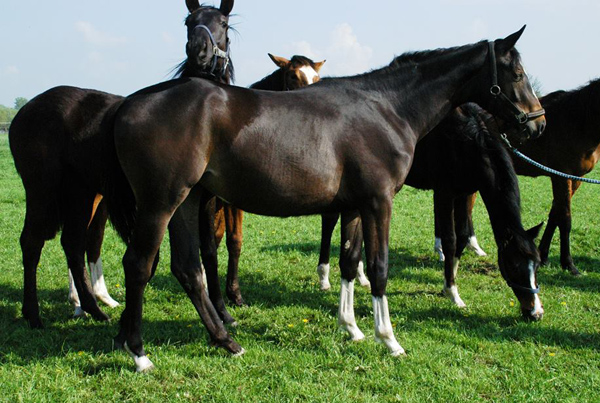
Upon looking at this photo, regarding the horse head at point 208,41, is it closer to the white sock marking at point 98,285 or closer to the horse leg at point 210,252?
the horse leg at point 210,252

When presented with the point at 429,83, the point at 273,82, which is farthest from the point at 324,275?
the point at 429,83

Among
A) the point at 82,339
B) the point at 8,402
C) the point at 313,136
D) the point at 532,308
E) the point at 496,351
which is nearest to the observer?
the point at 8,402

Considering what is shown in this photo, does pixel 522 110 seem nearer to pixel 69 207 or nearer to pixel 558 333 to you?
pixel 558 333

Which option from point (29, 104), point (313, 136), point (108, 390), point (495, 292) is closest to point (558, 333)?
point (495, 292)

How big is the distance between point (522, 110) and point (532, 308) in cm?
182

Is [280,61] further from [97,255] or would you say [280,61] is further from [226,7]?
[97,255]

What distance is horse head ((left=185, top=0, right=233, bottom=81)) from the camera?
462 centimetres

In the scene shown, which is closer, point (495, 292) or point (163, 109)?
point (163, 109)

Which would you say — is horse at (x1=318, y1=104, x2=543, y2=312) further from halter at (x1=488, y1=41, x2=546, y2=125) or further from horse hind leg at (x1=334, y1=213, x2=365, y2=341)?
horse hind leg at (x1=334, y1=213, x2=365, y2=341)

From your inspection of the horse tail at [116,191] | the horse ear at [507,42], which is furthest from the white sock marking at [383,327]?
the horse ear at [507,42]

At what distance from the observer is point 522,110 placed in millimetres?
4000

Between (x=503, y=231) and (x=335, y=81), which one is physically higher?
(x=335, y=81)

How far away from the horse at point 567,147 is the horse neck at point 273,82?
3423 mm

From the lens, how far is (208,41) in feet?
15.4
